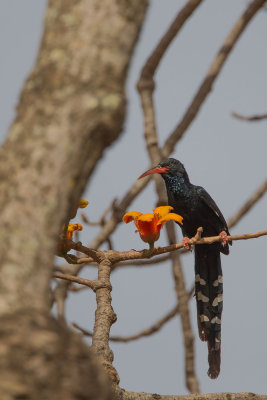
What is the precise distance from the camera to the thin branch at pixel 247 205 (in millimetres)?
7176

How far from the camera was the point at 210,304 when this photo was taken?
23.5ft

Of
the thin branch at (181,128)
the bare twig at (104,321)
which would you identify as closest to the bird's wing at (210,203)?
the thin branch at (181,128)

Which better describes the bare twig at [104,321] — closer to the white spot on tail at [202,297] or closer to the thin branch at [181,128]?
the thin branch at [181,128]

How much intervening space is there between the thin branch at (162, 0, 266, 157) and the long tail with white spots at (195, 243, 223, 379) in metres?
1.44

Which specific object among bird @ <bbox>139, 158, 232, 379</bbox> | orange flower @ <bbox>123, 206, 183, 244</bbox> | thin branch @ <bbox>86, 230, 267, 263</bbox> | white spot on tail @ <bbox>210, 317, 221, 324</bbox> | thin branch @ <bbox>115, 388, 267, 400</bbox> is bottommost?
thin branch @ <bbox>115, 388, 267, 400</bbox>

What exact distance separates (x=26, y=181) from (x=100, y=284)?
230 centimetres

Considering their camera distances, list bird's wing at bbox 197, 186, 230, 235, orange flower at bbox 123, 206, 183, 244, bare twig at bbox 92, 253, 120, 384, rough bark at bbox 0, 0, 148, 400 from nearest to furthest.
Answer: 1. rough bark at bbox 0, 0, 148, 400
2. bare twig at bbox 92, 253, 120, 384
3. orange flower at bbox 123, 206, 183, 244
4. bird's wing at bbox 197, 186, 230, 235

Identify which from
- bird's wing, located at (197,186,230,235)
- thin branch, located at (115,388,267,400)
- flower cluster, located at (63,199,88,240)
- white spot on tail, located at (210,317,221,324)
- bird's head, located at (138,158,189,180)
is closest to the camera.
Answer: thin branch, located at (115,388,267,400)

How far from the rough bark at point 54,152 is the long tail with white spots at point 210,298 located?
16.3ft

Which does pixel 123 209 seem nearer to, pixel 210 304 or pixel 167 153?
pixel 167 153

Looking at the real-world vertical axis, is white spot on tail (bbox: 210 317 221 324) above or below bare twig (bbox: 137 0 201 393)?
below

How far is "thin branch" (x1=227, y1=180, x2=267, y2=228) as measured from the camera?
7.18 meters

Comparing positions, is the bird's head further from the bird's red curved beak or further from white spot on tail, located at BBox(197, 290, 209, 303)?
white spot on tail, located at BBox(197, 290, 209, 303)

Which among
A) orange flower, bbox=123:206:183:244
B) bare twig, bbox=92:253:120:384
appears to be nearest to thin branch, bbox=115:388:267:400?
bare twig, bbox=92:253:120:384
